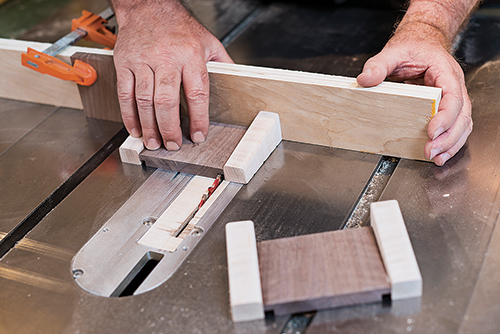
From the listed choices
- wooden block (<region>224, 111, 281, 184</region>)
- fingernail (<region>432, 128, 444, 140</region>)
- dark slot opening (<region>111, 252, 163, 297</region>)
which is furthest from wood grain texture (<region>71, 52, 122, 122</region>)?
fingernail (<region>432, 128, 444, 140</region>)

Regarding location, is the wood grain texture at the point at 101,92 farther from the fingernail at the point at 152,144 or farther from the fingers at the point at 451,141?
the fingers at the point at 451,141

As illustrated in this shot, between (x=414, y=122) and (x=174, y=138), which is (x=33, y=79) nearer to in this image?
(x=174, y=138)

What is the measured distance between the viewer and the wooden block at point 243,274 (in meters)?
0.88

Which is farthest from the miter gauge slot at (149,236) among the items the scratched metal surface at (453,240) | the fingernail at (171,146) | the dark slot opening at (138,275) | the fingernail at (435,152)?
the fingernail at (435,152)

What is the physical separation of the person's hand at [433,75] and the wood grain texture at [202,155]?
390 millimetres

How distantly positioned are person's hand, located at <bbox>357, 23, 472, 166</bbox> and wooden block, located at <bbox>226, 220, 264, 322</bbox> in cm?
49

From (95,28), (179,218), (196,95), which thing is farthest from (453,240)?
(95,28)

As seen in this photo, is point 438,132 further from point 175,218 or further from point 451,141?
point 175,218

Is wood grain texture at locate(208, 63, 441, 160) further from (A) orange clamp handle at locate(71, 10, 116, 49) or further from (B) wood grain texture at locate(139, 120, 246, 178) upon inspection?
(A) orange clamp handle at locate(71, 10, 116, 49)

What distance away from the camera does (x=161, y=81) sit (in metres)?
1.29

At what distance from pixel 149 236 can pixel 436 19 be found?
1.08 m

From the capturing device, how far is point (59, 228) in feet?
3.85

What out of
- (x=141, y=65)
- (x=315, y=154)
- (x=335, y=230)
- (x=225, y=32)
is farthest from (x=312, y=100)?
(x=225, y=32)

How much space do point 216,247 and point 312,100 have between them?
46 cm
